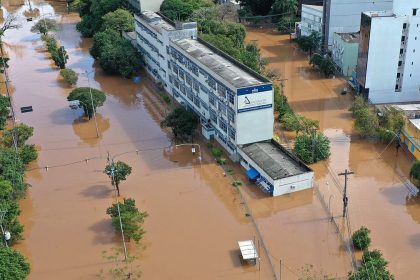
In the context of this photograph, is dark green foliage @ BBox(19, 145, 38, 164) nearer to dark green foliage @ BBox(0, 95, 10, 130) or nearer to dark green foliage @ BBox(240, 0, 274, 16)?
dark green foliage @ BBox(0, 95, 10, 130)

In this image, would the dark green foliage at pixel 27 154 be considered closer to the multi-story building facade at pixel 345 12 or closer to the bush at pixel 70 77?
the bush at pixel 70 77

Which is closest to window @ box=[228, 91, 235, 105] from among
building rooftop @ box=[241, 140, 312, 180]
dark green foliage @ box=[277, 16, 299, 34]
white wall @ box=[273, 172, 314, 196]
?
building rooftop @ box=[241, 140, 312, 180]

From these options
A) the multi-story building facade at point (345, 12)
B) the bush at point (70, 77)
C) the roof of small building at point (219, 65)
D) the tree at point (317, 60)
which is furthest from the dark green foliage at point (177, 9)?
the roof of small building at point (219, 65)

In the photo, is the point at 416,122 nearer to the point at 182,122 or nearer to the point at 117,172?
the point at 182,122

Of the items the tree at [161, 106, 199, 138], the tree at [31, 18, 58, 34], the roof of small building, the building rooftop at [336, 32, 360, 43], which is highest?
the roof of small building

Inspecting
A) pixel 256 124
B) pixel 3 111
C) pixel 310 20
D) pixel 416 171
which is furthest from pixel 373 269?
pixel 310 20
